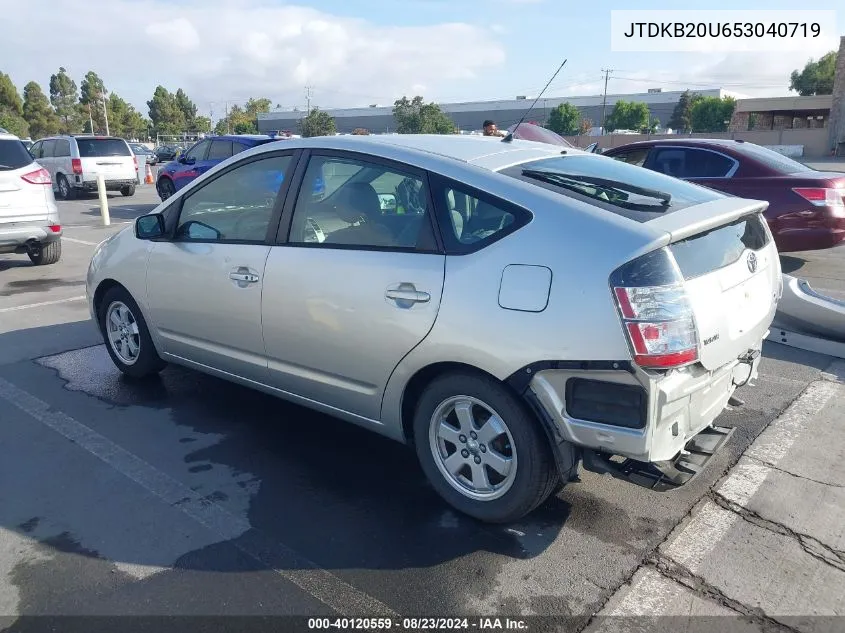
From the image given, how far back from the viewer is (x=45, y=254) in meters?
9.62

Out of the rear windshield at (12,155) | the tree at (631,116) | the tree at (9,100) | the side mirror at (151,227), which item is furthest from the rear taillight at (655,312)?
the tree at (631,116)

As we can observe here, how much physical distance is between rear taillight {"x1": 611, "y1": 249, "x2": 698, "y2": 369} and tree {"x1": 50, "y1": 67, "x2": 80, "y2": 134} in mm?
84865

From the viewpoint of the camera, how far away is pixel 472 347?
2963 mm

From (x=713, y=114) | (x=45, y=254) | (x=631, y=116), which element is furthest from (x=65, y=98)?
(x=45, y=254)

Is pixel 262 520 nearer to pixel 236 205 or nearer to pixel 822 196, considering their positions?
pixel 236 205

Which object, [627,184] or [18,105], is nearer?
[627,184]

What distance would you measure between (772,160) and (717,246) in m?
6.31

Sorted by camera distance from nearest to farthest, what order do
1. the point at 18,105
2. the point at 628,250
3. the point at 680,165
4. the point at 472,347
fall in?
the point at 628,250 < the point at 472,347 < the point at 680,165 < the point at 18,105

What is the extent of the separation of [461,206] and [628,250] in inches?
32.9

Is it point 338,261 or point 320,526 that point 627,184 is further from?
point 320,526

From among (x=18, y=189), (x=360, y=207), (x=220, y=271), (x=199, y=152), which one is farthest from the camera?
(x=199, y=152)

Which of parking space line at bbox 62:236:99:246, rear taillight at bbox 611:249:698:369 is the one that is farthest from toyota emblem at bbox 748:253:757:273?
parking space line at bbox 62:236:99:246

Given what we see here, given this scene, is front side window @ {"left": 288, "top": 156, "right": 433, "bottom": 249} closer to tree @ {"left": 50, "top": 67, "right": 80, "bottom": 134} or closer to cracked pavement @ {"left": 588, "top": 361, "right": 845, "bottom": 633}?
cracked pavement @ {"left": 588, "top": 361, "right": 845, "bottom": 633}

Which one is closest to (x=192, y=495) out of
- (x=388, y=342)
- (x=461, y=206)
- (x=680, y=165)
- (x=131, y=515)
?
(x=131, y=515)
